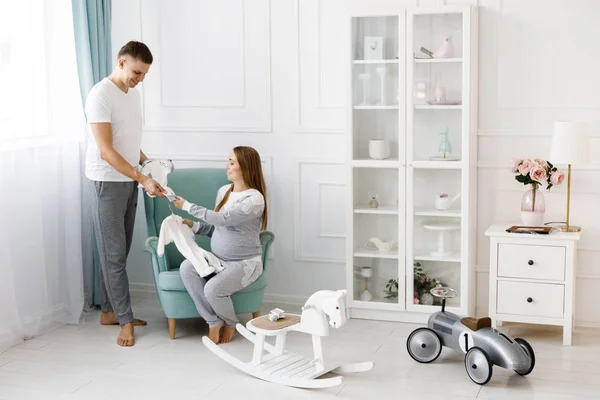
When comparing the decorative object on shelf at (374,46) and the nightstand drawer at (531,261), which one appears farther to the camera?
the decorative object on shelf at (374,46)

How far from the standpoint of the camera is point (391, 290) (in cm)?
443

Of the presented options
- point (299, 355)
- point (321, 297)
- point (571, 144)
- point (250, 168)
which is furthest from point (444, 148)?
point (299, 355)

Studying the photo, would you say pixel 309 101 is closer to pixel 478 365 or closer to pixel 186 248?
pixel 186 248

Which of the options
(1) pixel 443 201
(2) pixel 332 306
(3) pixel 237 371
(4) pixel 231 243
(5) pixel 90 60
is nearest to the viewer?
(2) pixel 332 306

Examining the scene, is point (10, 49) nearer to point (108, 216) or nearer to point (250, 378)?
point (108, 216)

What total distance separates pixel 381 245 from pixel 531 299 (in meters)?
0.87

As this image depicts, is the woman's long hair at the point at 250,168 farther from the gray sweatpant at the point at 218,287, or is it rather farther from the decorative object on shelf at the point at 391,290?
the decorative object on shelf at the point at 391,290

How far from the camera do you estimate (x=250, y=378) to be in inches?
140

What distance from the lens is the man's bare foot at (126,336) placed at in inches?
160

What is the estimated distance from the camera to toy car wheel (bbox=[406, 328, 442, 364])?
3705 mm

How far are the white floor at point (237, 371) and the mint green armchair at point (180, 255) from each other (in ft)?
0.60

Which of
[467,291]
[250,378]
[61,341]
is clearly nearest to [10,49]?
[61,341]

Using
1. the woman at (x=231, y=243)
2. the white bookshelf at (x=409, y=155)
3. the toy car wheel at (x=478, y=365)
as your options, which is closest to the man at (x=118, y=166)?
the woman at (x=231, y=243)

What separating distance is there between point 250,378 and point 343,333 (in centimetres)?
Result: 80
